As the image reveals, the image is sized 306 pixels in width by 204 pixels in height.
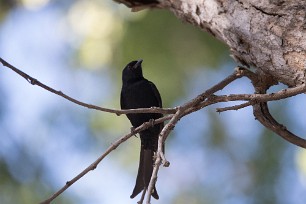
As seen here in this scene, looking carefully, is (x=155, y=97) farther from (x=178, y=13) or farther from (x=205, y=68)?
(x=178, y=13)

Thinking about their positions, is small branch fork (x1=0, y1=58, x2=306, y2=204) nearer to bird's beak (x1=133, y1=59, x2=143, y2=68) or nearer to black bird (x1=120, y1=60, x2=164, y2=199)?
black bird (x1=120, y1=60, x2=164, y2=199)

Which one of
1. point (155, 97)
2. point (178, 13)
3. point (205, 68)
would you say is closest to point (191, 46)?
point (205, 68)

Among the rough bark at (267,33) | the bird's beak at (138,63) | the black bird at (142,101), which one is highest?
the bird's beak at (138,63)

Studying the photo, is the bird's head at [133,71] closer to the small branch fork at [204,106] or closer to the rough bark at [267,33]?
the rough bark at [267,33]

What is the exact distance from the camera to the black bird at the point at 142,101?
340 centimetres

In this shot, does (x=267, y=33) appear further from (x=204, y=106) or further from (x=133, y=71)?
(x=133, y=71)

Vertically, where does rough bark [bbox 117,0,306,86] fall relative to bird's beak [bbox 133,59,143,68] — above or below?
below

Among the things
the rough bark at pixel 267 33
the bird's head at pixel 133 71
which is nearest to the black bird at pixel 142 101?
the bird's head at pixel 133 71

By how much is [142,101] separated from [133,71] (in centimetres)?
27

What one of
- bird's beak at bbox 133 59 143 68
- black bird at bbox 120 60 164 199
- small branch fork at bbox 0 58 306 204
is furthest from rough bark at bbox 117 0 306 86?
bird's beak at bbox 133 59 143 68

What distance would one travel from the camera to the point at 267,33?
2240mm

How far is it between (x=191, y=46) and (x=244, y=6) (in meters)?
1.97

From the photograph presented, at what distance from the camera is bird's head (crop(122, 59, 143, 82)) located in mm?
3921

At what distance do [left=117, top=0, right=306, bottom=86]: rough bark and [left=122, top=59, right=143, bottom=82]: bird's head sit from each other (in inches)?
57.7
